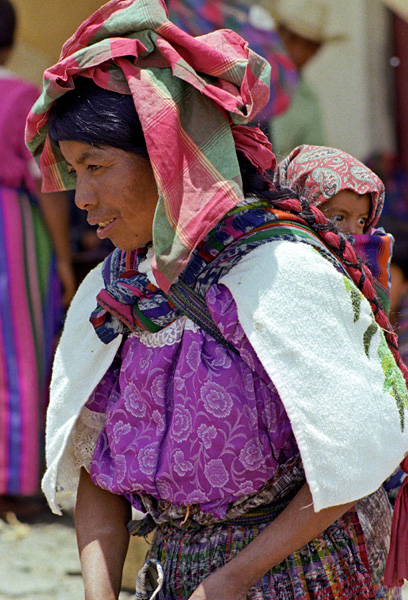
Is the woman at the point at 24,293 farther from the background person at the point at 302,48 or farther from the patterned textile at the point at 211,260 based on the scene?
the patterned textile at the point at 211,260

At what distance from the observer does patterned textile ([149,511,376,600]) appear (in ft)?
5.80

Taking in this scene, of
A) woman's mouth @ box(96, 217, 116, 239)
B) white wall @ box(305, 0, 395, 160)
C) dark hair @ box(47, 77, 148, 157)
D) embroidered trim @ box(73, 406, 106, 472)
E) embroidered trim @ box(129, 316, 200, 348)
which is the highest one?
dark hair @ box(47, 77, 148, 157)

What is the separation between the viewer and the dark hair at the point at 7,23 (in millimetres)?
4504

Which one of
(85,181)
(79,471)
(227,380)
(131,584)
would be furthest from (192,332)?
(131,584)

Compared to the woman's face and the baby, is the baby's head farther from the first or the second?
the woman's face

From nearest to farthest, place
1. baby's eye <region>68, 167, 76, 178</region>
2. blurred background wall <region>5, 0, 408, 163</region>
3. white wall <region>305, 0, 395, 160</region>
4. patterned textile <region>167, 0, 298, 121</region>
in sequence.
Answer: baby's eye <region>68, 167, 76, 178</region>, patterned textile <region>167, 0, 298, 121</region>, blurred background wall <region>5, 0, 408, 163</region>, white wall <region>305, 0, 395, 160</region>

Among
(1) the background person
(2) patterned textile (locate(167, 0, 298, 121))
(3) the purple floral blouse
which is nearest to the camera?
(3) the purple floral blouse

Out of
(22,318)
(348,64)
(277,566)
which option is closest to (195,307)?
(277,566)

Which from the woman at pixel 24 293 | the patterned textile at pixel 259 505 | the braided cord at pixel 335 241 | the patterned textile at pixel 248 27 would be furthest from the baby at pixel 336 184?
the patterned textile at pixel 248 27

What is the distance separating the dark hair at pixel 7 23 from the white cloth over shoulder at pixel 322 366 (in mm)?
3375

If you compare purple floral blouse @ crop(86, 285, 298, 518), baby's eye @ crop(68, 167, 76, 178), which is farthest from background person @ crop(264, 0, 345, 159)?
purple floral blouse @ crop(86, 285, 298, 518)

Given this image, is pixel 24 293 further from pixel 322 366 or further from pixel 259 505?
pixel 322 366

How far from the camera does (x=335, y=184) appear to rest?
210 centimetres

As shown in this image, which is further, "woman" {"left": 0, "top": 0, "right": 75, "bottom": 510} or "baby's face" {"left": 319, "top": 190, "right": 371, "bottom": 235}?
"woman" {"left": 0, "top": 0, "right": 75, "bottom": 510}
